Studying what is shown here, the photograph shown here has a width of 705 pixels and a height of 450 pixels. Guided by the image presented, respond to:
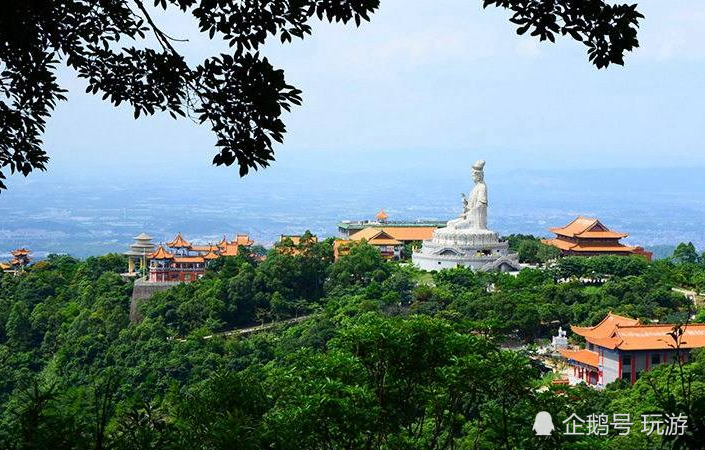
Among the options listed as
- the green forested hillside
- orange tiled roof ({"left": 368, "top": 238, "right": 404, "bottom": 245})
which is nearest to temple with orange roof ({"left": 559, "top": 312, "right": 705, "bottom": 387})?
the green forested hillside

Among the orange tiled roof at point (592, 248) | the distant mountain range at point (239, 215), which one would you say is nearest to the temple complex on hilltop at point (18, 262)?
the orange tiled roof at point (592, 248)

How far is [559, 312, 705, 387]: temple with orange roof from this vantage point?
60.8 ft

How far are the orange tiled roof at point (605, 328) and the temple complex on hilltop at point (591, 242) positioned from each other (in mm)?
9707

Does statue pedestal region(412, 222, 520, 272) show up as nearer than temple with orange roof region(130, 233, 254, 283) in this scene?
Yes

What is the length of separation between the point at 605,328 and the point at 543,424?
12.3 m

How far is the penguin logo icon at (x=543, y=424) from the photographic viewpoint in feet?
25.7

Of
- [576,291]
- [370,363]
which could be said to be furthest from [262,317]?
[370,363]

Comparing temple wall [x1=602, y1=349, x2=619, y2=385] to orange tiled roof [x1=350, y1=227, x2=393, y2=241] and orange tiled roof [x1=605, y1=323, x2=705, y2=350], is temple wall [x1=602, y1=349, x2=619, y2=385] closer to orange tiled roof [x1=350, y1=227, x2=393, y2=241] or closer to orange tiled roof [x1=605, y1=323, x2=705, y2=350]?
orange tiled roof [x1=605, y1=323, x2=705, y2=350]

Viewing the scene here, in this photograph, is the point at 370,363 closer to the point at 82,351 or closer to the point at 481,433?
the point at 481,433

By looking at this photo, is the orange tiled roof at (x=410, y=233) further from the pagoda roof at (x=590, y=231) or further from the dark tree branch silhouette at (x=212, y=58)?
the dark tree branch silhouette at (x=212, y=58)

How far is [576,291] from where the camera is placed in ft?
77.7

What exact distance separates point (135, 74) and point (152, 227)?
118 m

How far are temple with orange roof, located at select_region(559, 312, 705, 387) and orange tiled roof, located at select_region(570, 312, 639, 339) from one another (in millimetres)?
17

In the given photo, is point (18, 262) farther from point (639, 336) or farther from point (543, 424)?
point (543, 424)
